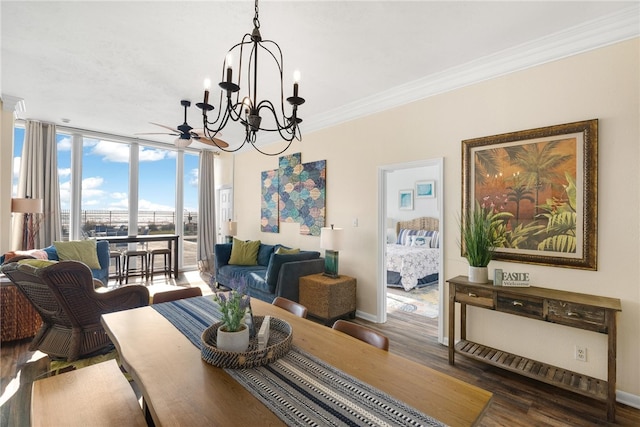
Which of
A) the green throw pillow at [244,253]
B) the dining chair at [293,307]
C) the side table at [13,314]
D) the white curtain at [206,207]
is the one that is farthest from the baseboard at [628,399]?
the white curtain at [206,207]

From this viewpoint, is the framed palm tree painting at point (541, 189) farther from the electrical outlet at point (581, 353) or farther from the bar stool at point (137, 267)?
the bar stool at point (137, 267)

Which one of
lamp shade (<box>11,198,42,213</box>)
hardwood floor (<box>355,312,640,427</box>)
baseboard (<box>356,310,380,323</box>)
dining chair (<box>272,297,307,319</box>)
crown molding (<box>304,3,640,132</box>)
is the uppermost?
crown molding (<box>304,3,640,132</box>)

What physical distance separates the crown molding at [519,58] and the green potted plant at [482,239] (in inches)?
53.0

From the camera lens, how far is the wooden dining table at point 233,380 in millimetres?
958

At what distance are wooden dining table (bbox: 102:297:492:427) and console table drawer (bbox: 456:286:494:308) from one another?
1632 millimetres

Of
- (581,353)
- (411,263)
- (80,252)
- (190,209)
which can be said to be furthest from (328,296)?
(190,209)

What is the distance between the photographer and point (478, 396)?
1.07 meters

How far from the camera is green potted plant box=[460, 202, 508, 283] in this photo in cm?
270

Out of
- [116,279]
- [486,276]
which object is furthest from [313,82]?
[116,279]

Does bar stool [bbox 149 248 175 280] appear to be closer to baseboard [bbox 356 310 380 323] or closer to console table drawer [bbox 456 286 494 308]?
baseboard [bbox 356 310 380 323]

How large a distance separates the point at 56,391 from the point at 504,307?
2.99 m

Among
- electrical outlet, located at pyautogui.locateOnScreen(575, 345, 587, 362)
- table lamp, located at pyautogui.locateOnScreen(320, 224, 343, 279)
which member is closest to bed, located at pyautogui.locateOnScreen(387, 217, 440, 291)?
table lamp, located at pyautogui.locateOnScreen(320, 224, 343, 279)

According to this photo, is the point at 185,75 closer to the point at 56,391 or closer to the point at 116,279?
the point at 56,391

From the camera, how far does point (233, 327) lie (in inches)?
52.7
